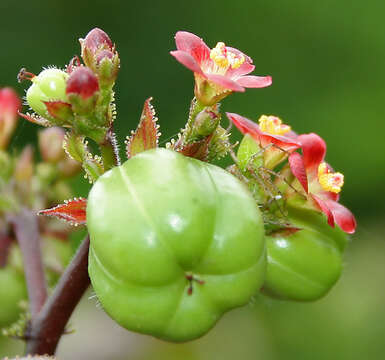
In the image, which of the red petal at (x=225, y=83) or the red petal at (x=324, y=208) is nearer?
the red petal at (x=225, y=83)

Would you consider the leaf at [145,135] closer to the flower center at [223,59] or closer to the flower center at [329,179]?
the flower center at [223,59]

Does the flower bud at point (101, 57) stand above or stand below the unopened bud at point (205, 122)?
above

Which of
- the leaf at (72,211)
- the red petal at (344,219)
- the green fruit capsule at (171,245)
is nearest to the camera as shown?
the green fruit capsule at (171,245)

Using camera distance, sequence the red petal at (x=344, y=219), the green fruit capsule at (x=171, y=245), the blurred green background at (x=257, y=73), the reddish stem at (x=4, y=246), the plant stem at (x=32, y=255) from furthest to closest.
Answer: the blurred green background at (x=257, y=73)
the reddish stem at (x=4, y=246)
the plant stem at (x=32, y=255)
the red petal at (x=344, y=219)
the green fruit capsule at (x=171, y=245)

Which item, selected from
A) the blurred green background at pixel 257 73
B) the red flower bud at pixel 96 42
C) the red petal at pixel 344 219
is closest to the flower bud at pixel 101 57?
the red flower bud at pixel 96 42

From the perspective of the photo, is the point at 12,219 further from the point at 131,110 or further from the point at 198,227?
the point at 131,110

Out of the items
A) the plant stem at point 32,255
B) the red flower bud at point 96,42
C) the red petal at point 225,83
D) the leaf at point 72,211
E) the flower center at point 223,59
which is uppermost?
the red flower bud at point 96,42
